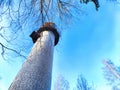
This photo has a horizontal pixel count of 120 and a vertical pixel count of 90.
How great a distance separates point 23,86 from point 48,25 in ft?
13.2

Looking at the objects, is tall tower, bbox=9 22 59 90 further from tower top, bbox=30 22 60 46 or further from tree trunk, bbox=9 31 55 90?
tower top, bbox=30 22 60 46

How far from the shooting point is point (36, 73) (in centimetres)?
448

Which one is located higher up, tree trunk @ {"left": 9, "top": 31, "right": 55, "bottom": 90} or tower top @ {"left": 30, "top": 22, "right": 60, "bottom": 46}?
tower top @ {"left": 30, "top": 22, "right": 60, "bottom": 46}

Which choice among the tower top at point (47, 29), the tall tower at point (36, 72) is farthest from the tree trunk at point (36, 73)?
the tower top at point (47, 29)

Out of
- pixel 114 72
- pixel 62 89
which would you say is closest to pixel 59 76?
pixel 62 89

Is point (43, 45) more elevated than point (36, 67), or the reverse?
point (43, 45)

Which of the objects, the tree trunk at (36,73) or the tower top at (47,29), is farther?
the tower top at (47,29)

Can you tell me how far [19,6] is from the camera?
5.36 m

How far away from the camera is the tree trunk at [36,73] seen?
13.3ft

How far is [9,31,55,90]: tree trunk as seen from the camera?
4.04 metres

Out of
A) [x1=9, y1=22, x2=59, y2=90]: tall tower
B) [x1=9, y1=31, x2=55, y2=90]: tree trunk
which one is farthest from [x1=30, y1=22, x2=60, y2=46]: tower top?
[x1=9, y1=31, x2=55, y2=90]: tree trunk

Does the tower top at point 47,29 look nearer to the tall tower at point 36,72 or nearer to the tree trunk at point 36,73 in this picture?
the tall tower at point 36,72

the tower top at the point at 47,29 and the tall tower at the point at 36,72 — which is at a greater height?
the tower top at the point at 47,29

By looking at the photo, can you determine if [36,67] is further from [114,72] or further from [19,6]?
[114,72]
